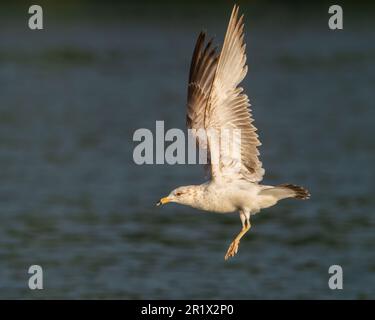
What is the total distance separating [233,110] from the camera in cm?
→ 1071

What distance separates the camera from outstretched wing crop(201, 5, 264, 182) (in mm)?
10516

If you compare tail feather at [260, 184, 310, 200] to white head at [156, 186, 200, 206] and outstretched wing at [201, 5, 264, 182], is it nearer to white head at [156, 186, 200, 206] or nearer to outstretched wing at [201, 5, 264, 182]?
outstretched wing at [201, 5, 264, 182]

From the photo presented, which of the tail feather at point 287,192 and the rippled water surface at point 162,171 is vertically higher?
the rippled water surface at point 162,171

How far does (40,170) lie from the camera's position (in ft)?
78.6

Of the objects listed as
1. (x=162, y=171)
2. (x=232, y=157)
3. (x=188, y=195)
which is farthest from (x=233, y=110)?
(x=162, y=171)

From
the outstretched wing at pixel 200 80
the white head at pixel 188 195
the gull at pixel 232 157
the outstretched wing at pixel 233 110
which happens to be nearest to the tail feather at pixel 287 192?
the gull at pixel 232 157

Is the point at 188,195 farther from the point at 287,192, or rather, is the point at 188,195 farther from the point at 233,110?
the point at 233,110

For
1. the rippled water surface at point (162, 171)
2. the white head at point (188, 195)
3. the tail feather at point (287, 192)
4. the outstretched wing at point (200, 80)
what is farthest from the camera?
the rippled water surface at point (162, 171)

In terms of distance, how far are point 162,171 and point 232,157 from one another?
13.2 meters

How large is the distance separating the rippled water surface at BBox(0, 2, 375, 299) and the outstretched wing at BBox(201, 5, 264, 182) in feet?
15.6

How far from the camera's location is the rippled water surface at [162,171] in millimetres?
16328

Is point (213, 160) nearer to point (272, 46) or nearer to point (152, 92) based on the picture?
point (152, 92)

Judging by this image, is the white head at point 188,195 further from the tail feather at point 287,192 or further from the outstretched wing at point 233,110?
the tail feather at point 287,192

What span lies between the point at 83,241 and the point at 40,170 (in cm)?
601
